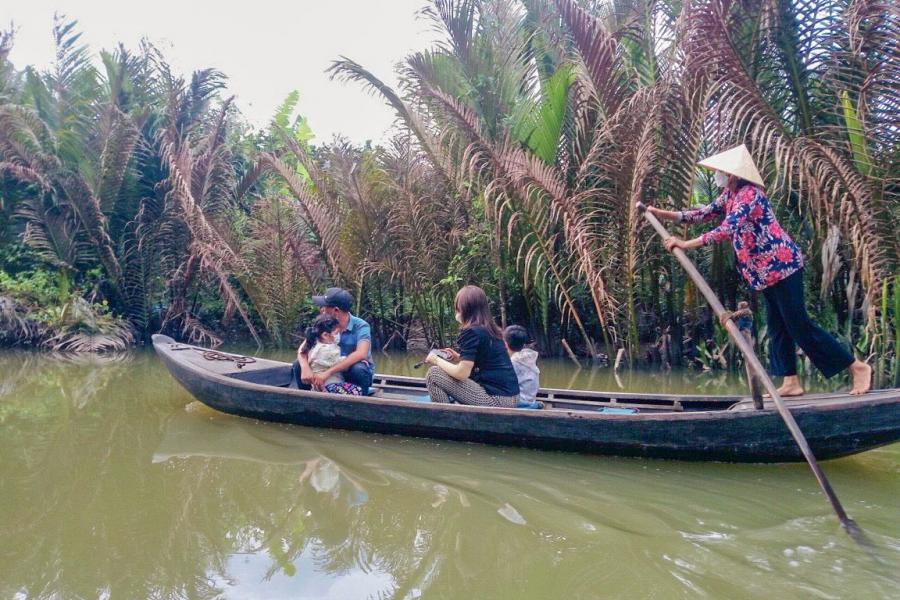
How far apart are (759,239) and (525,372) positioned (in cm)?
181

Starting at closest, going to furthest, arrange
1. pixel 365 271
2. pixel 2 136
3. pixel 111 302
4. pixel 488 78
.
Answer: pixel 488 78
pixel 365 271
pixel 2 136
pixel 111 302

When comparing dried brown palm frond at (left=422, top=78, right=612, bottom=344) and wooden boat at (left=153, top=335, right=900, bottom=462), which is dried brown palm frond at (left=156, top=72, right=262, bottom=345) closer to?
dried brown palm frond at (left=422, top=78, right=612, bottom=344)

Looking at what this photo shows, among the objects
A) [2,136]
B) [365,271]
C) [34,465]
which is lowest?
[34,465]

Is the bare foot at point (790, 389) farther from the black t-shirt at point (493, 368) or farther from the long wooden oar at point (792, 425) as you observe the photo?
the black t-shirt at point (493, 368)

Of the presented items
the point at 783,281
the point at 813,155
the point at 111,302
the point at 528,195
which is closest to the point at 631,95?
the point at 528,195

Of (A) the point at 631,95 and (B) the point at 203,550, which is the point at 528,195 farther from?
(B) the point at 203,550

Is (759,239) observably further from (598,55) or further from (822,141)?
(598,55)

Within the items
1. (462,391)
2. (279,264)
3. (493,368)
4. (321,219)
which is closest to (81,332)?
(279,264)

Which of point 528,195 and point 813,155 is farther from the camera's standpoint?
point 528,195

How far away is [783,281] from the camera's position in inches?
163

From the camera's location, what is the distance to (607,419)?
14.0 ft

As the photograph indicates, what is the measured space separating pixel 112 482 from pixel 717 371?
6.17 m

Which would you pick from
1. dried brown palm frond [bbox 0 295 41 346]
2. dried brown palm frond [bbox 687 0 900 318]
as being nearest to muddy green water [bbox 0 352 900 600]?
dried brown palm frond [bbox 687 0 900 318]

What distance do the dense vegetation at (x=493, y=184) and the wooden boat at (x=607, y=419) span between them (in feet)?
6.80
